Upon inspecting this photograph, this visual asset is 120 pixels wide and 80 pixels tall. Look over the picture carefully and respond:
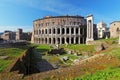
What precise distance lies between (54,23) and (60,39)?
35.1 feet

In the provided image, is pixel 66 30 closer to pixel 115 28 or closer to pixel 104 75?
pixel 115 28

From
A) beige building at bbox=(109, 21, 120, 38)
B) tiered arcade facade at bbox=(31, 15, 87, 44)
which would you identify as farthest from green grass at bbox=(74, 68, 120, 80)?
tiered arcade facade at bbox=(31, 15, 87, 44)

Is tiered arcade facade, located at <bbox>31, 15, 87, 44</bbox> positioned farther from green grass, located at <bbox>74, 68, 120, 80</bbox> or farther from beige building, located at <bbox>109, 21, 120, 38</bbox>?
green grass, located at <bbox>74, 68, 120, 80</bbox>

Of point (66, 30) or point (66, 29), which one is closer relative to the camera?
point (66, 30)

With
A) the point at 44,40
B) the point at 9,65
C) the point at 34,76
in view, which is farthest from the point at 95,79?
the point at 44,40

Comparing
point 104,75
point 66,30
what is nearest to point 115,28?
point 66,30

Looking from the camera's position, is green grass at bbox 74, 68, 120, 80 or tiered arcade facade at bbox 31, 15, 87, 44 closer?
green grass at bbox 74, 68, 120, 80

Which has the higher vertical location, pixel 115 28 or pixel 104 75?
pixel 115 28

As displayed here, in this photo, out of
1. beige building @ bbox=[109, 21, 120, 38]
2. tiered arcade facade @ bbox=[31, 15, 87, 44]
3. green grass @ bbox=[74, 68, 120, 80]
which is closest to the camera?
green grass @ bbox=[74, 68, 120, 80]

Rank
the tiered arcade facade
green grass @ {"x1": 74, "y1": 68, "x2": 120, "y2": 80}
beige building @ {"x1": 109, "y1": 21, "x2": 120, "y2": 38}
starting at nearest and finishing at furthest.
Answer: green grass @ {"x1": 74, "y1": 68, "x2": 120, "y2": 80}, beige building @ {"x1": 109, "y1": 21, "x2": 120, "y2": 38}, the tiered arcade facade

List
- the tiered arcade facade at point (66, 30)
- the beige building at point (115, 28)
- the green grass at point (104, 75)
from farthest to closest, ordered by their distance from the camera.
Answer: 1. the tiered arcade facade at point (66, 30)
2. the beige building at point (115, 28)
3. the green grass at point (104, 75)

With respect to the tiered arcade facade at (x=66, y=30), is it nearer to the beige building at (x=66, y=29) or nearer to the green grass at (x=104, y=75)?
the beige building at (x=66, y=29)

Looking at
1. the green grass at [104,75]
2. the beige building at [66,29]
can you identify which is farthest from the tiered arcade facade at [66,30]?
the green grass at [104,75]

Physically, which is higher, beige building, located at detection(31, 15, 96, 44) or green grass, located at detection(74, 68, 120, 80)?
beige building, located at detection(31, 15, 96, 44)
